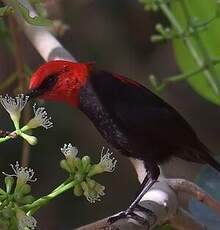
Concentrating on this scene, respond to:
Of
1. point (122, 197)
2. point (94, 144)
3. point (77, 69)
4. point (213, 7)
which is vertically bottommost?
point (122, 197)

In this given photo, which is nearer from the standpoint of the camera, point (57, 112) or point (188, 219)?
point (188, 219)

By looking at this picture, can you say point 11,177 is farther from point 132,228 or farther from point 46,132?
point 46,132

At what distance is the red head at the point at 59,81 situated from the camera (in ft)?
3.48

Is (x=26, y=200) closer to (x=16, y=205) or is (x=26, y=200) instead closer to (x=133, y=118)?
(x=16, y=205)

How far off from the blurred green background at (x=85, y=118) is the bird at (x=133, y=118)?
5.23 feet

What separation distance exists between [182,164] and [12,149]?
72 cm

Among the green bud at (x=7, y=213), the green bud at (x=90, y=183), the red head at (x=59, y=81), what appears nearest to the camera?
the green bud at (x=7, y=213)

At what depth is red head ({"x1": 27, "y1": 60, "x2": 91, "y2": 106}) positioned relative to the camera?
3.48ft

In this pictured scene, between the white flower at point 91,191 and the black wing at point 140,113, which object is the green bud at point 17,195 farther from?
the black wing at point 140,113

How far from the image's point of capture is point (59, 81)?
1131 millimetres

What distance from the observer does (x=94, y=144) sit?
3170mm

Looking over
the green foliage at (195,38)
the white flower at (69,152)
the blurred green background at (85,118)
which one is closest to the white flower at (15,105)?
the white flower at (69,152)

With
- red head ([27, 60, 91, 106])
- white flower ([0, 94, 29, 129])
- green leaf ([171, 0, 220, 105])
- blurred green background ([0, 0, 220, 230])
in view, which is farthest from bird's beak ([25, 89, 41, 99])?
blurred green background ([0, 0, 220, 230])

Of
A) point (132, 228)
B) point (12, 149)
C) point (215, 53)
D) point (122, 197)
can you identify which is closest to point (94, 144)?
point (122, 197)
